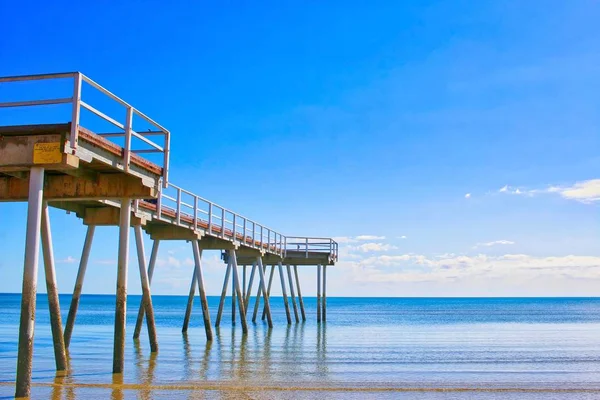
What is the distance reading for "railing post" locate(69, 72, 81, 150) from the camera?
1126 centimetres

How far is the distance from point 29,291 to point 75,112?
305cm

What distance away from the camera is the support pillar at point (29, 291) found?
1076 cm

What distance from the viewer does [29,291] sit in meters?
10.9

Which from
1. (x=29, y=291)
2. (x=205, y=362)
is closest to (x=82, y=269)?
(x=205, y=362)

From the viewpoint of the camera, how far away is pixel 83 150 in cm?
1159

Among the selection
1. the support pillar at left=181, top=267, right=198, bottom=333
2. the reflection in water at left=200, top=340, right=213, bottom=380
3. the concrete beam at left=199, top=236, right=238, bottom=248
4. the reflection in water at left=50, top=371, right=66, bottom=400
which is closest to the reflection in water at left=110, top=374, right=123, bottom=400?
the reflection in water at left=50, top=371, right=66, bottom=400

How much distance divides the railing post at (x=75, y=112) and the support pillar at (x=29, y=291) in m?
0.75

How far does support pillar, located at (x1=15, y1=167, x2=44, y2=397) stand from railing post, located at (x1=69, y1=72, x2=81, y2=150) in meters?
0.75

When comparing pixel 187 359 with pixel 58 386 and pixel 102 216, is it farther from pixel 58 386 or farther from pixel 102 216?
pixel 58 386

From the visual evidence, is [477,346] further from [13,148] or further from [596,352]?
[13,148]

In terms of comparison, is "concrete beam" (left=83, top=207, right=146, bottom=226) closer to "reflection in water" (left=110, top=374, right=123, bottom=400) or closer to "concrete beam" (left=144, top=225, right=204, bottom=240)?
"concrete beam" (left=144, top=225, right=204, bottom=240)

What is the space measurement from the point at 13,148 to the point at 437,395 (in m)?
9.04

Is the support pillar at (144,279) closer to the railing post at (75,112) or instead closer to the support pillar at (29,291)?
the support pillar at (29,291)

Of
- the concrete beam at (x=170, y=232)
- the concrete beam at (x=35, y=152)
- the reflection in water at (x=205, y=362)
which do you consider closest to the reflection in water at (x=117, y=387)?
the reflection in water at (x=205, y=362)
